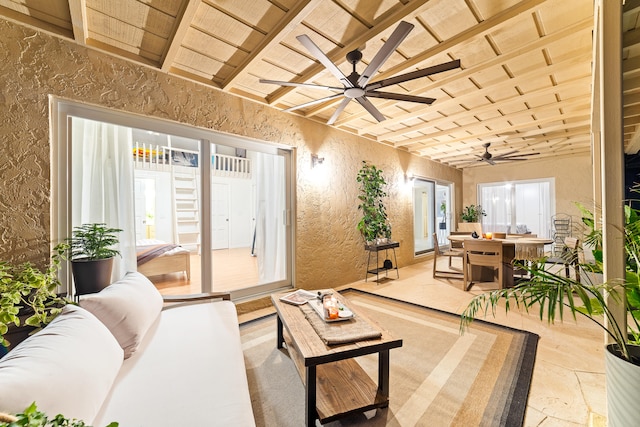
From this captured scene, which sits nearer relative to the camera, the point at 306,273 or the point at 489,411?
the point at 489,411

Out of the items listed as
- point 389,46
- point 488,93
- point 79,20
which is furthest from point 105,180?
point 488,93

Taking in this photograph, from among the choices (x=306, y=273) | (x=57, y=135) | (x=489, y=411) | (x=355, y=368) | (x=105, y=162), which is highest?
(x=57, y=135)

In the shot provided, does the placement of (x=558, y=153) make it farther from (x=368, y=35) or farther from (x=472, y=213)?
(x=368, y=35)

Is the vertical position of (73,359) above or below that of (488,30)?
below

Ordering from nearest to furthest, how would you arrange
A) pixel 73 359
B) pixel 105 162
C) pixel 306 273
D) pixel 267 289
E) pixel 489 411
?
pixel 73 359 → pixel 489 411 → pixel 105 162 → pixel 267 289 → pixel 306 273

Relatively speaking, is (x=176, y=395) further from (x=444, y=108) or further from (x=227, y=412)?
(x=444, y=108)

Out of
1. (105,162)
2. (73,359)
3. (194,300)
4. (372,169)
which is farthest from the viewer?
(372,169)

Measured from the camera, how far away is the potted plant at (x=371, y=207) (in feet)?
14.3

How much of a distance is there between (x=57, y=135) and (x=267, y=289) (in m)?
2.46

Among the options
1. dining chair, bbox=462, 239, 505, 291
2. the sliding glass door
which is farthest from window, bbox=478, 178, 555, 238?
dining chair, bbox=462, 239, 505, 291

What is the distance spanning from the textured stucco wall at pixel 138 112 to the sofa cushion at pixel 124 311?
1000 mm

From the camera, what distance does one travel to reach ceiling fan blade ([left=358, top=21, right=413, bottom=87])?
5.17 feet

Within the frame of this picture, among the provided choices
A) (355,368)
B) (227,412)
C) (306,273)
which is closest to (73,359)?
(227,412)

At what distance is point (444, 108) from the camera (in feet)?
11.6
